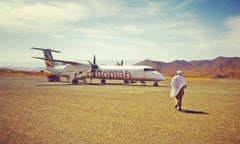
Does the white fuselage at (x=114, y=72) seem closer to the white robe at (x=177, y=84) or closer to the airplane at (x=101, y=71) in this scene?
the airplane at (x=101, y=71)

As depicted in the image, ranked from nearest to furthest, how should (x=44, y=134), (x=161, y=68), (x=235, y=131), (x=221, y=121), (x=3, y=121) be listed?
(x=44, y=134) → (x=235, y=131) → (x=3, y=121) → (x=221, y=121) → (x=161, y=68)

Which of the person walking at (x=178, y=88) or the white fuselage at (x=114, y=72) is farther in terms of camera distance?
the white fuselage at (x=114, y=72)

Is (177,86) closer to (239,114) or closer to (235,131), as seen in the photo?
(239,114)

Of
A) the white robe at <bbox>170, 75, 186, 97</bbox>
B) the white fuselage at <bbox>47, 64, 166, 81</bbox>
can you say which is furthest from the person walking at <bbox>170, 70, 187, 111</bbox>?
the white fuselage at <bbox>47, 64, 166, 81</bbox>

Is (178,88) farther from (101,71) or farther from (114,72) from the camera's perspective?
(101,71)

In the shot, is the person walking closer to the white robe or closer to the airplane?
the white robe

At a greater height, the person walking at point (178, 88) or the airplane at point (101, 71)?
the airplane at point (101, 71)

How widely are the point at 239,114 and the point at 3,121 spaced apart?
10.4 meters

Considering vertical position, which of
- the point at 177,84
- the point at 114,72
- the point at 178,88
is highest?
the point at 114,72

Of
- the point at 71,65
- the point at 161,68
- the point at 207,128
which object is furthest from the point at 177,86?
the point at 161,68

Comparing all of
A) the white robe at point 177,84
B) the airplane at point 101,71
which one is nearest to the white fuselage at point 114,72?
the airplane at point 101,71

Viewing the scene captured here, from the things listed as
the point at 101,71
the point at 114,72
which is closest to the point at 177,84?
the point at 114,72

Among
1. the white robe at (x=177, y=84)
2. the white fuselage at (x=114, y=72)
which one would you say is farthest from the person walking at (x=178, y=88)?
the white fuselage at (x=114, y=72)

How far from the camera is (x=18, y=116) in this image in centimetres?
1138
